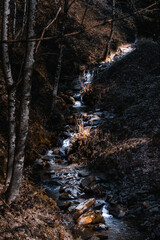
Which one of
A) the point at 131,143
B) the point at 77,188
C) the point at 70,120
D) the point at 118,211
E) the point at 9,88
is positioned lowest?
the point at 118,211

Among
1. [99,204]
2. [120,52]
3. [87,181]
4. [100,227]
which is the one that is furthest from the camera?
[120,52]

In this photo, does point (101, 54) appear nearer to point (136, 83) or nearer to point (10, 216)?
point (136, 83)

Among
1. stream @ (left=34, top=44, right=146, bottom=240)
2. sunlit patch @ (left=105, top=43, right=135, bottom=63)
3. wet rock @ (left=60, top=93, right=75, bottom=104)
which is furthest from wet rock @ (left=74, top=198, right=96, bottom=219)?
sunlit patch @ (left=105, top=43, right=135, bottom=63)

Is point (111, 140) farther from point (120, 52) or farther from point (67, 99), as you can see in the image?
point (120, 52)

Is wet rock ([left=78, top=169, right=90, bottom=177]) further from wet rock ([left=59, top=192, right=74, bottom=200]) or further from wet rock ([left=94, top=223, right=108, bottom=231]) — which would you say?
wet rock ([left=94, top=223, right=108, bottom=231])

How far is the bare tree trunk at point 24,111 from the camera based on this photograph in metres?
3.71

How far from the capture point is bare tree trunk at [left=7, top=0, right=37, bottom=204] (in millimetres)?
3715

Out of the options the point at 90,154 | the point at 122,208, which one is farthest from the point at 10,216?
the point at 90,154

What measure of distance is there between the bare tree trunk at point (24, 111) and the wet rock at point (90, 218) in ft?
6.97

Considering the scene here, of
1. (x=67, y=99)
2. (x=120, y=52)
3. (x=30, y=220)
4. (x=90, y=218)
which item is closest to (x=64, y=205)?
(x=90, y=218)

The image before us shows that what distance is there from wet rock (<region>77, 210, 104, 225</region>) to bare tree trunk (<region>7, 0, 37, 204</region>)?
6.97ft

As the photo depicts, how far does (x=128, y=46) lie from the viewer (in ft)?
92.8

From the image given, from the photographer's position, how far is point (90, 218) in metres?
5.59

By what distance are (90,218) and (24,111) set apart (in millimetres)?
3533
